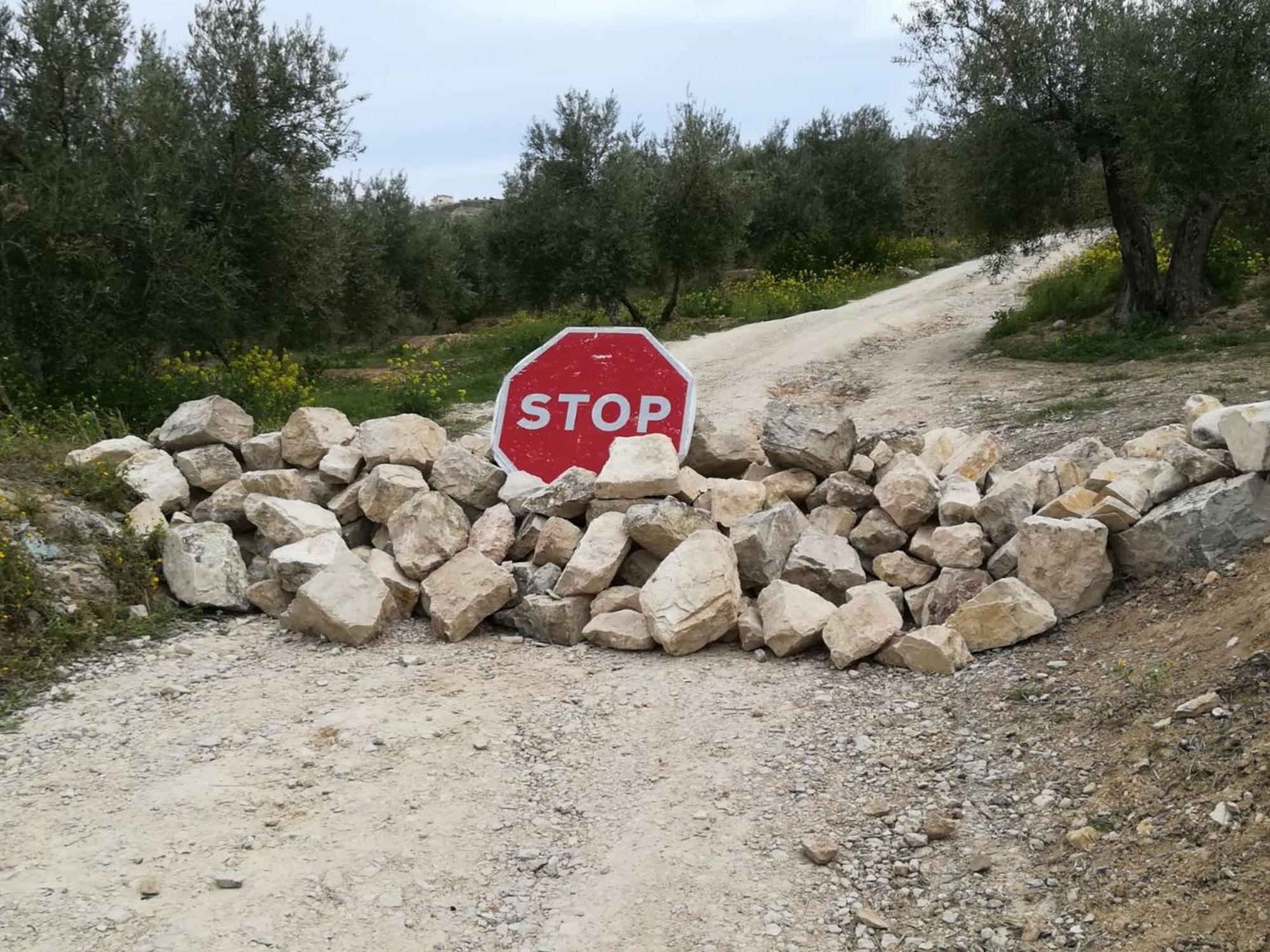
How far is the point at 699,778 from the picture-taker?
4008 millimetres

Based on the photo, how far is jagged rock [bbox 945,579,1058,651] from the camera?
480 centimetres

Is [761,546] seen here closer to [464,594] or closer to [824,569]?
[824,569]

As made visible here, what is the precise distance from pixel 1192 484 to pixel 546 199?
52.5ft

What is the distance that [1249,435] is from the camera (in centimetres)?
479

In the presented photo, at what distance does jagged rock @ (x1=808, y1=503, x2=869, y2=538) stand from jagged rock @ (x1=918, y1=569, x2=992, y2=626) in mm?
785

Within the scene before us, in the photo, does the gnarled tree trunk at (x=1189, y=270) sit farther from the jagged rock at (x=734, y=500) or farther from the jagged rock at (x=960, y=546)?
the jagged rock at (x=960, y=546)

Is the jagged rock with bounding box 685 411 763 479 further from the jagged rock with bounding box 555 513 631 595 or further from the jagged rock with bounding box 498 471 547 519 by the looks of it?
the jagged rock with bounding box 555 513 631 595

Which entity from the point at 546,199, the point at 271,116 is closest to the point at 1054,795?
the point at 271,116

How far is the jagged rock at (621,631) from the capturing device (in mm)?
5293

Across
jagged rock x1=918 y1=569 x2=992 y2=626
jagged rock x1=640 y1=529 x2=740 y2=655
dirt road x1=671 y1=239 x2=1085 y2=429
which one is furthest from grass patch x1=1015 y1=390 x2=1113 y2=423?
jagged rock x1=640 y1=529 x2=740 y2=655

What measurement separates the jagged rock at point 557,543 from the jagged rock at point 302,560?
1053 mm

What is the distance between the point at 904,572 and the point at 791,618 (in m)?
0.78

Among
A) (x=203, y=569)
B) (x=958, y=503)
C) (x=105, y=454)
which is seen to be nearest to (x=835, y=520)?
(x=958, y=503)

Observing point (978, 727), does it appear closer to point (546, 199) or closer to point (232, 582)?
point (232, 582)
